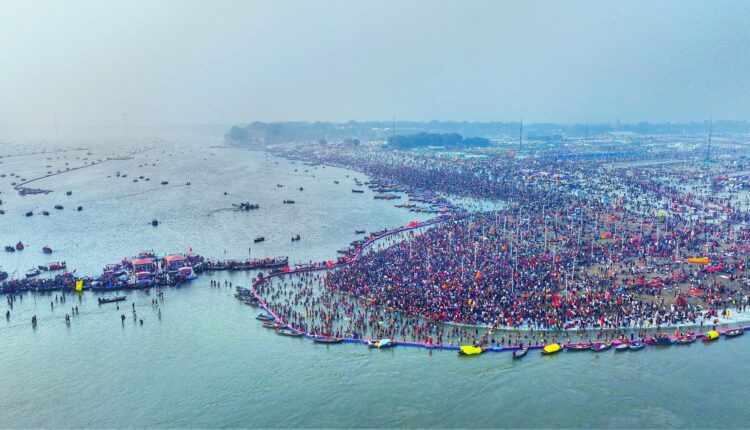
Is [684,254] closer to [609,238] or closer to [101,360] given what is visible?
[609,238]

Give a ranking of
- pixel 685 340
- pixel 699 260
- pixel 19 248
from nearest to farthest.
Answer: pixel 685 340
pixel 699 260
pixel 19 248

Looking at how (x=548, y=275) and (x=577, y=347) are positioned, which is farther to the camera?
(x=548, y=275)

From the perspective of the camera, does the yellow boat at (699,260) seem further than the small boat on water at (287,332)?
Yes

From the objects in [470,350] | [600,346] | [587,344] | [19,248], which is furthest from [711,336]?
[19,248]

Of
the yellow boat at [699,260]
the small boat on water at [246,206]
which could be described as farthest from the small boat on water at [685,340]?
the small boat on water at [246,206]

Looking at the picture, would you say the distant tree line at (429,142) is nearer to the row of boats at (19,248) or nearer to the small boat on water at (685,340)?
the row of boats at (19,248)

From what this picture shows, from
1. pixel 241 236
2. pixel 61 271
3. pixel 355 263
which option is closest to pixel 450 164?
pixel 241 236

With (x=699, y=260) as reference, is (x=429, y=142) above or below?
above

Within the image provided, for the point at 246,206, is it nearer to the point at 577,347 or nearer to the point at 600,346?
the point at 577,347

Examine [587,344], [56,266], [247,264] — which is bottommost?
[587,344]
